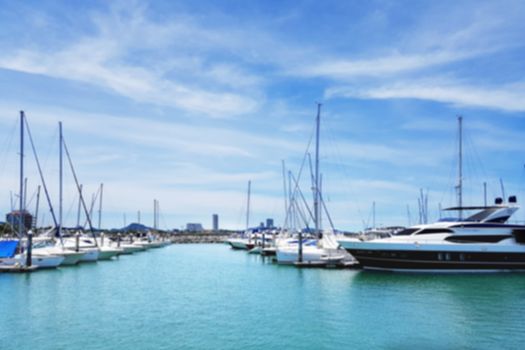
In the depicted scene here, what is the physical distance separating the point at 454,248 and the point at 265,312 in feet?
79.2

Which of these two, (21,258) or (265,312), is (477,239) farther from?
(21,258)

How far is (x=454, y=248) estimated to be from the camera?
146 ft

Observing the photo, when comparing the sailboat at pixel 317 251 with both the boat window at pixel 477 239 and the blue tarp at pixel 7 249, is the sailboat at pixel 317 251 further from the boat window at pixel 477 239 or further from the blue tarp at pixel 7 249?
the blue tarp at pixel 7 249

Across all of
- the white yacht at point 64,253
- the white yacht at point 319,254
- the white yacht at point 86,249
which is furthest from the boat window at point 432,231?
the white yacht at point 86,249

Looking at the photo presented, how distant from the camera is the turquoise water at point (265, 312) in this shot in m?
21.0

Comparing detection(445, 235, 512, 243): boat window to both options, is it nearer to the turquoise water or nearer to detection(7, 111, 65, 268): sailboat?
the turquoise water

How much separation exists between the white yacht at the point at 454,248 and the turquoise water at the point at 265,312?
5.95 ft

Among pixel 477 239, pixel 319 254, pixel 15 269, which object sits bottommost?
pixel 15 269

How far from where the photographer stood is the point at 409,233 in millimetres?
46531

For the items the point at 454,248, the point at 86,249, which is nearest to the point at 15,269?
the point at 86,249

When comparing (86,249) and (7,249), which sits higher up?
(7,249)

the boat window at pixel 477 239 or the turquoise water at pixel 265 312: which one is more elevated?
the boat window at pixel 477 239

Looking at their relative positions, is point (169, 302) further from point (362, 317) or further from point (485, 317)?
point (485, 317)

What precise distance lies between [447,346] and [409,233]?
90.0 feet
